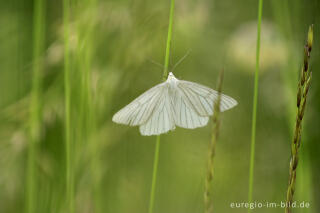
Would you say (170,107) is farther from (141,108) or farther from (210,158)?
(210,158)

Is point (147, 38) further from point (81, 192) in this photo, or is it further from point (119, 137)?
point (81, 192)

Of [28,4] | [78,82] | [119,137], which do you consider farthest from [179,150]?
[28,4]

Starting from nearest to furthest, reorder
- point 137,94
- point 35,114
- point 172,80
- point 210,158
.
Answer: point 210,158 < point 172,80 < point 35,114 < point 137,94

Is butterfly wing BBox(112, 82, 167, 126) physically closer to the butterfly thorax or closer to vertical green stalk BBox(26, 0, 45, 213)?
the butterfly thorax

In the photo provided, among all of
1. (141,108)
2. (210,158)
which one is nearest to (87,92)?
(141,108)

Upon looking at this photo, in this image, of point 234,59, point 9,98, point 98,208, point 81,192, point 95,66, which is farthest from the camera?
point 234,59

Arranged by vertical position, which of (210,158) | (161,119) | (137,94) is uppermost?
(137,94)
